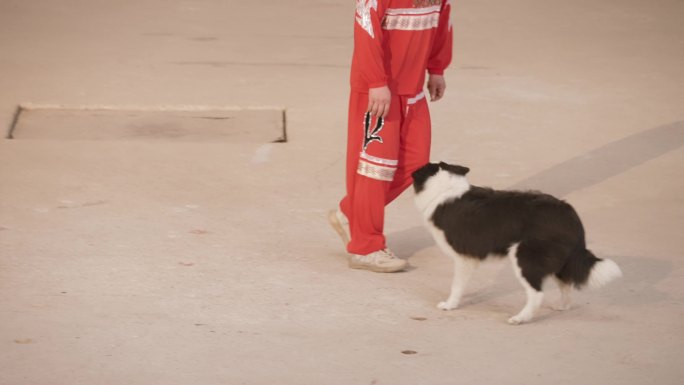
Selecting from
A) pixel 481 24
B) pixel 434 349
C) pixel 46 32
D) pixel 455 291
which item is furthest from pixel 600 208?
pixel 46 32

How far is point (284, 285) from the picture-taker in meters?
5.13

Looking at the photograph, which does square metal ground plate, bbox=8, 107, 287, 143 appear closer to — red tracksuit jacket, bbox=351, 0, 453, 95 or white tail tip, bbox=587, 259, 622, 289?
red tracksuit jacket, bbox=351, 0, 453, 95

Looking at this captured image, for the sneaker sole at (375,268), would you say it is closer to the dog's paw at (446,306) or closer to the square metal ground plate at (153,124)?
the dog's paw at (446,306)

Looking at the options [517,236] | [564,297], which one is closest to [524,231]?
[517,236]

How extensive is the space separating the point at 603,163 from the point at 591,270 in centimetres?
245

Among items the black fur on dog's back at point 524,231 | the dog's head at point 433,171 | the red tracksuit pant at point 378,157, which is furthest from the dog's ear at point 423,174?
the red tracksuit pant at point 378,157

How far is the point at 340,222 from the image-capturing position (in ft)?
18.1

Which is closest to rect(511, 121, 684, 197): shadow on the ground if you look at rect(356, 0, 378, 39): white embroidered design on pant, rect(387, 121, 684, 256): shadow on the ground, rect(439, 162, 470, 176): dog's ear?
rect(387, 121, 684, 256): shadow on the ground

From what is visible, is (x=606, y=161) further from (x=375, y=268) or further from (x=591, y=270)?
(x=591, y=270)

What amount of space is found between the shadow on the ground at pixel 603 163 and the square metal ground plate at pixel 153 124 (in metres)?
1.66

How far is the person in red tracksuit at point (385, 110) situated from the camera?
506 centimetres

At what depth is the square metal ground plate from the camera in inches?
286

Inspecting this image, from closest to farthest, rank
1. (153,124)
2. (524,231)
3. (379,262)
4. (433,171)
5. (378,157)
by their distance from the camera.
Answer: (524,231), (433,171), (378,157), (379,262), (153,124)

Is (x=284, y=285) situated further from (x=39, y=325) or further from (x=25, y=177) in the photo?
(x=25, y=177)
